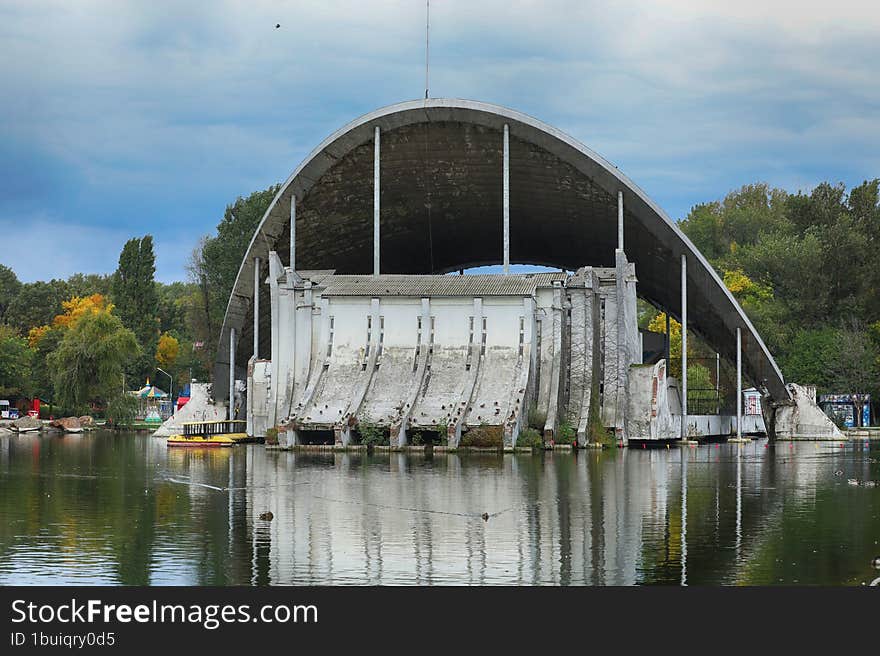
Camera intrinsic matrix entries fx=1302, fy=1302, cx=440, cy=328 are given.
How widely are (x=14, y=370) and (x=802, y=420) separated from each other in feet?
159

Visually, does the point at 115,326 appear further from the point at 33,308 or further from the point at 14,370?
the point at 33,308

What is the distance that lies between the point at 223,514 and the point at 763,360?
125 ft

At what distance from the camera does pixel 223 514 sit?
19.9 metres

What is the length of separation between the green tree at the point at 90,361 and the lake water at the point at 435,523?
111 ft

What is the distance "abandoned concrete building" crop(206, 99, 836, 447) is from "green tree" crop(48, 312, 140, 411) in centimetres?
971

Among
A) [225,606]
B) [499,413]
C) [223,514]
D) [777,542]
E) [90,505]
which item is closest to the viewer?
[225,606]

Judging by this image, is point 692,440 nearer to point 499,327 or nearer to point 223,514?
point 499,327

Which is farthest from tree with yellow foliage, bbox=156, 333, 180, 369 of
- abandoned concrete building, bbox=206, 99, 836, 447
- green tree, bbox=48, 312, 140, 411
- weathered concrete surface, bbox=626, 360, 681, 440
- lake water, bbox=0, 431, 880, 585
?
lake water, bbox=0, 431, 880, 585

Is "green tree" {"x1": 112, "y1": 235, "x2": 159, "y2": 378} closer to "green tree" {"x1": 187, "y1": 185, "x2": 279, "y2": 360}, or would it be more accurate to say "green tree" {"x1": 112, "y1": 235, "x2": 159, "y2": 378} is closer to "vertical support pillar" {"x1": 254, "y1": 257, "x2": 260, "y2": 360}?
"green tree" {"x1": 187, "y1": 185, "x2": 279, "y2": 360}

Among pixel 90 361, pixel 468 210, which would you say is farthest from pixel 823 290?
pixel 90 361

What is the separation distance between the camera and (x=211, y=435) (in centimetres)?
5034

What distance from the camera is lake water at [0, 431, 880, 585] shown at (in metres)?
13.9

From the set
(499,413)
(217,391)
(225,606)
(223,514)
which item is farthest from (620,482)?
(217,391)

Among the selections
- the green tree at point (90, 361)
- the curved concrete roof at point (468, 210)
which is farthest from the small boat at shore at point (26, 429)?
the curved concrete roof at point (468, 210)
